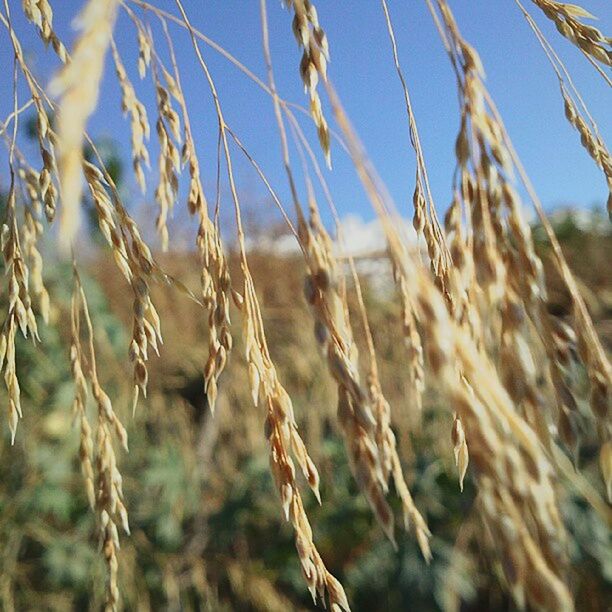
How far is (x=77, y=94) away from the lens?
1.10 ft

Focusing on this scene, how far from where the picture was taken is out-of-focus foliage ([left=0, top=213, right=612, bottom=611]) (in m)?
2.03

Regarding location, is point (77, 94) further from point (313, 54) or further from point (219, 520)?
point (219, 520)

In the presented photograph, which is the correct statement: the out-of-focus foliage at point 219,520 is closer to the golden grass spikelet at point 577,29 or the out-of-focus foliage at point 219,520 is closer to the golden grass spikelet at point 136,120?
the golden grass spikelet at point 136,120

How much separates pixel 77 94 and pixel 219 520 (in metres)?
2.24

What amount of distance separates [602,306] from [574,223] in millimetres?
1235

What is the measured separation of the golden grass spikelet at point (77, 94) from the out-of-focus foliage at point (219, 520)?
148cm

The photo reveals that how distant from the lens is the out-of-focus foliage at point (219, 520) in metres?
2.03

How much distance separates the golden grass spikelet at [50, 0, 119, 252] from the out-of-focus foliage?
4.87 feet

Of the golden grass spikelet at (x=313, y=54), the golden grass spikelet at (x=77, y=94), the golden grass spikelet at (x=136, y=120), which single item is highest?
the golden grass spikelet at (x=136, y=120)

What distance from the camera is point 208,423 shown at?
128 inches

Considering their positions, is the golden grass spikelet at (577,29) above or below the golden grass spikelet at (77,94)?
above

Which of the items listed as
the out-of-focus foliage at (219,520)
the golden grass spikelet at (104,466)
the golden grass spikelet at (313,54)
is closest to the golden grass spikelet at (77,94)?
the golden grass spikelet at (313,54)

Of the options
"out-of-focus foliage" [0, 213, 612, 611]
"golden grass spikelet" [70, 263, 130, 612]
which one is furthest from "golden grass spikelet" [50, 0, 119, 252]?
"out-of-focus foliage" [0, 213, 612, 611]

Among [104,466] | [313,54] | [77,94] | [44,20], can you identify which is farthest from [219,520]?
[77,94]
